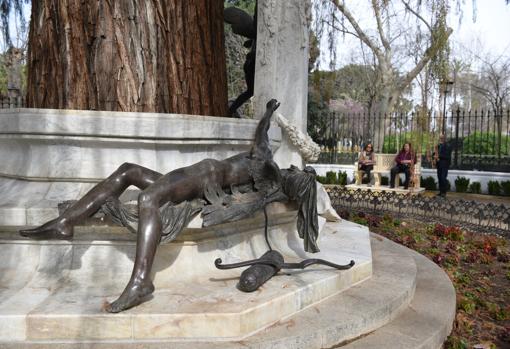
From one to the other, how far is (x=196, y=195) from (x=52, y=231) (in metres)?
0.92

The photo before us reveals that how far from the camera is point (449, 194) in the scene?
47.3ft

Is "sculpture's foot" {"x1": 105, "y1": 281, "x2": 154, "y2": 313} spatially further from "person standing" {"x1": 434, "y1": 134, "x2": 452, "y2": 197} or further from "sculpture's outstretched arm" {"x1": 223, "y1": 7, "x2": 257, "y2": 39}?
"person standing" {"x1": 434, "y1": 134, "x2": 452, "y2": 197}

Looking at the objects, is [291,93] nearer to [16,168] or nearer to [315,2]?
[315,2]

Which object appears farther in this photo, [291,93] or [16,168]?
[291,93]

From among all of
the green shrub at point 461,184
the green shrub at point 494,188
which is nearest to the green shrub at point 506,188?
the green shrub at point 494,188

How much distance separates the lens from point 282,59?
4.63 meters

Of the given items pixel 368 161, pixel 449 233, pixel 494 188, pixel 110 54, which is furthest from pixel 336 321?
pixel 494 188

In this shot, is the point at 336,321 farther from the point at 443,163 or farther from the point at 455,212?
the point at 443,163

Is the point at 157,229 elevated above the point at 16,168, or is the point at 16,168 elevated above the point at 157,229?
the point at 16,168

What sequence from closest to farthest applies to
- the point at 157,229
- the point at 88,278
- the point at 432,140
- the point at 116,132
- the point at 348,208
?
the point at 157,229
the point at 88,278
the point at 116,132
the point at 432,140
the point at 348,208

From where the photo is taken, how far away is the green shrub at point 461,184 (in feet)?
48.2

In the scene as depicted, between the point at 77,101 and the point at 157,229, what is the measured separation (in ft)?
5.47

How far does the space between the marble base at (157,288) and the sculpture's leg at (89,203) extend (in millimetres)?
115

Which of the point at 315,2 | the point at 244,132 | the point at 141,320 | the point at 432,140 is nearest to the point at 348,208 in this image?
the point at 432,140
